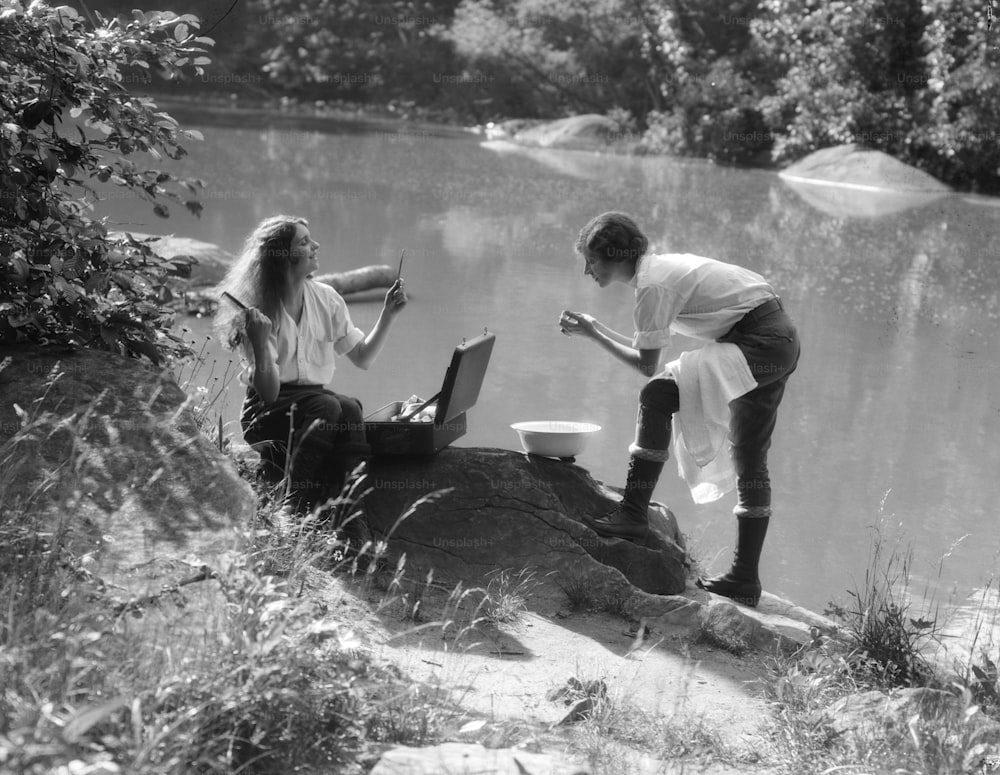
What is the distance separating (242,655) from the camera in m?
2.40

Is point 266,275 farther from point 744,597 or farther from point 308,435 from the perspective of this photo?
point 744,597

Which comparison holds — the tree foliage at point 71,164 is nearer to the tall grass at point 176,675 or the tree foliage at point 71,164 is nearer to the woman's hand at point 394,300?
the woman's hand at point 394,300

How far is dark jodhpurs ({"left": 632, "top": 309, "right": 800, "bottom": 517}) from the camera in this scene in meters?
4.34

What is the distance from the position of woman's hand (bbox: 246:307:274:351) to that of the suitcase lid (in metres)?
0.63

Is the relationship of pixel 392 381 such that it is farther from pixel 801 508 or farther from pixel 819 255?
pixel 819 255

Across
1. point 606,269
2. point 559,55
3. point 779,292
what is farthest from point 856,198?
point 606,269

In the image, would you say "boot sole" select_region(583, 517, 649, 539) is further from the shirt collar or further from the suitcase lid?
the shirt collar

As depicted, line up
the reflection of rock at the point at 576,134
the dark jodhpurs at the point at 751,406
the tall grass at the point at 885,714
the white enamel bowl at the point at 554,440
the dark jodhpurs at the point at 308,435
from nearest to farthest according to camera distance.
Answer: the tall grass at the point at 885,714 < the dark jodhpurs at the point at 308,435 < the dark jodhpurs at the point at 751,406 < the white enamel bowl at the point at 554,440 < the reflection of rock at the point at 576,134

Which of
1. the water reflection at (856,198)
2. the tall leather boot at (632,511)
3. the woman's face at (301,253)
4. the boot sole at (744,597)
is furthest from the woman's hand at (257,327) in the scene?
the water reflection at (856,198)

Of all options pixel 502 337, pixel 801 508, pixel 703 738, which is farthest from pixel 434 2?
pixel 703 738

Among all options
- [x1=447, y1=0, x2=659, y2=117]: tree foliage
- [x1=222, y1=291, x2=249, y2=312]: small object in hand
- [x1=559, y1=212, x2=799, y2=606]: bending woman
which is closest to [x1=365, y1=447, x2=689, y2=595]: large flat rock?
[x1=559, y1=212, x2=799, y2=606]: bending woman

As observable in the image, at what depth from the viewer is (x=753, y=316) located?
4.38 meters

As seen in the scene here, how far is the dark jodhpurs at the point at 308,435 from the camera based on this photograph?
4211 millimetres

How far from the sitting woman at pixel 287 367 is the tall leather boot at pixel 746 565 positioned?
4.62 ft
